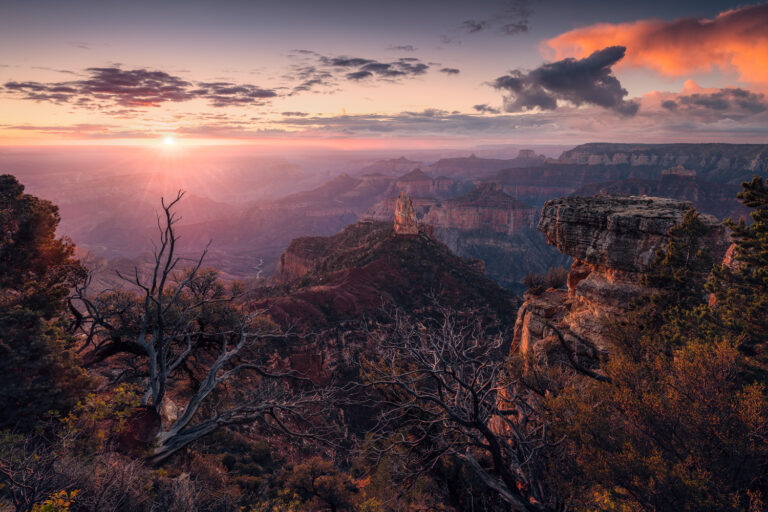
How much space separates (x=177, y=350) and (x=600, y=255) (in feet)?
86.6

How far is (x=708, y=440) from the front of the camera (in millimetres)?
8062

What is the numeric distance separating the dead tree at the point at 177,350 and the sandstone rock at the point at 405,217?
51.0 m

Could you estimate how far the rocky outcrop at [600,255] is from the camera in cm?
1975

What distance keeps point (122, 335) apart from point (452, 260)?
2435 inches

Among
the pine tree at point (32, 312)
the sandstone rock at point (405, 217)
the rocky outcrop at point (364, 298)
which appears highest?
the pine tree at point (32, 312)

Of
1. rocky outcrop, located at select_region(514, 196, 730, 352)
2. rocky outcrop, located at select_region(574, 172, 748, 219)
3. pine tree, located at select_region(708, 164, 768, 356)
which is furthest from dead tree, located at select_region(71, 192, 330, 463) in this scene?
rocky outcrop, located at select_region(574, 172, 748, 219)

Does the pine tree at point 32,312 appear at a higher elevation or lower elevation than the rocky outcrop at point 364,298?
higher

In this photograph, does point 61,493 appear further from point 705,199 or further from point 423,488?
point 705,199

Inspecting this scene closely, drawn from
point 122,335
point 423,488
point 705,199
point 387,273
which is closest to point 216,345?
point 122,335

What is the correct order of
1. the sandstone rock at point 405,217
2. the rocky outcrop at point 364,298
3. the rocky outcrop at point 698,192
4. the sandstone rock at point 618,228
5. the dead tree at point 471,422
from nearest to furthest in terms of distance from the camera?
the dead tree at point 471,422, the sandstone rock at point 618,228, the rocky outcrop at point 364,298, the sandstone rock at point 405,217, the rocky outcrop at point 698,192

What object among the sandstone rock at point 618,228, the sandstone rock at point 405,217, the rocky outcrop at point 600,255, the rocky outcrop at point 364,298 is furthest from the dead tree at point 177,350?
the sandstone rock at point 405,217

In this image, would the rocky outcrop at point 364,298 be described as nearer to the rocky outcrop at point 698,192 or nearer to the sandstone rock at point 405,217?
the sandstone rock at point 405,217

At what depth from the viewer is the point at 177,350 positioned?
61.5 ft

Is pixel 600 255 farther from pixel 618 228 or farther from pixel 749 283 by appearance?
pixel 749 283
